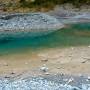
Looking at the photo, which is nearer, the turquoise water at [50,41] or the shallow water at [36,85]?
the shallow water at [36,85]

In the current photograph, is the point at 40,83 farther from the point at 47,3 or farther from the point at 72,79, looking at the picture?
the point at 47,3

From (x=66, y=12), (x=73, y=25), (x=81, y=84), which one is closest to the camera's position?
(x=81, y=84)

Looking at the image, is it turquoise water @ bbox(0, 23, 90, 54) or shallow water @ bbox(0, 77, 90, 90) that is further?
turquoise water @ bbox(0, 23, 90, 54)

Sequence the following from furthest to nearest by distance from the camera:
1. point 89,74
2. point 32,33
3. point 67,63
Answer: point 32,33 → point 67,63 → point 89,74

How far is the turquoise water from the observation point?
17.2 meters

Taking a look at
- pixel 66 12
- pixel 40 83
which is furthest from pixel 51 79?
pixel 66 12

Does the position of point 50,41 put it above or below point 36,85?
below

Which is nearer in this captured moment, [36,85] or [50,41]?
[36,85]

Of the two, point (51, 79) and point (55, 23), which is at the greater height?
point (51, 79)

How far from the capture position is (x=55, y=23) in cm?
2288

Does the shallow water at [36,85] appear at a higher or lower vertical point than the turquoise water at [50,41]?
higher

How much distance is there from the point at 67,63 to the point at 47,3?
1295 cm

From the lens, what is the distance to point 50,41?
18422 millimetres

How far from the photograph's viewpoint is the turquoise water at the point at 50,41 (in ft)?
56.4
